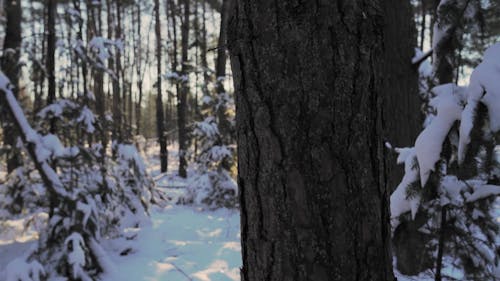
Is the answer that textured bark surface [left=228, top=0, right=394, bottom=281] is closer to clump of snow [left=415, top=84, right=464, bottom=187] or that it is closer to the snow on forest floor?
Answer: clump of snow [left=415, top=84, right=464, bottom=187]

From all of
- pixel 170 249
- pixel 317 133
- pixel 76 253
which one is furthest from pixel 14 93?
pixel 317 133

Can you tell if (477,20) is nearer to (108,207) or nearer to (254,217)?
(254,217)

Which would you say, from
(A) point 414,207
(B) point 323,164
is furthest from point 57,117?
(B) point 323,164

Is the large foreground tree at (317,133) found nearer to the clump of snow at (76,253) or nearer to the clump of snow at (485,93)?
the clump of snow at (485,93)

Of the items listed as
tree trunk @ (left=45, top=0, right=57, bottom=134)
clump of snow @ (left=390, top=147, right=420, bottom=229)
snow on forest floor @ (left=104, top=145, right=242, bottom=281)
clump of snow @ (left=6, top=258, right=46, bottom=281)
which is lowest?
snow on forest floor @ (left=104, top=145, right=242, bottom=281)

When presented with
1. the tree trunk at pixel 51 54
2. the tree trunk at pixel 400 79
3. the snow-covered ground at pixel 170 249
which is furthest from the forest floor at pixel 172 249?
the tree trunk at pixel 51 54

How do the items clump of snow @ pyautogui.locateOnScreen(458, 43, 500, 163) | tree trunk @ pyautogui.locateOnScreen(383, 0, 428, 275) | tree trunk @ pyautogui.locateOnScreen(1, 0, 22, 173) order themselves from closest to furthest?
clump of snow @ pyautogui.locateOnScreen(458, 43, 500, 163)
tree trunk @ pyautogui.locateOnScreen(383, 0, 428, 275)
tree trunk @ pyautogui.locateOnScreen(1, 0, 22, 173)

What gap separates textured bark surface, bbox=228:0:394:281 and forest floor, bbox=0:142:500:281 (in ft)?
8.88

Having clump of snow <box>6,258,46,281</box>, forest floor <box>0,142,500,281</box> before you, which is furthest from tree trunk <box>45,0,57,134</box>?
clump of snow <box>6,258,46,281</box>

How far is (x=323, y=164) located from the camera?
44.7 inches

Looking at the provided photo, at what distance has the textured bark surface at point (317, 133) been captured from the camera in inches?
44.8

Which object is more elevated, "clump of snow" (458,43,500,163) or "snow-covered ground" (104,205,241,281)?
"clump of snow" (458,43,500,163)

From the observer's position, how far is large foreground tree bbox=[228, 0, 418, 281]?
1.14 meters

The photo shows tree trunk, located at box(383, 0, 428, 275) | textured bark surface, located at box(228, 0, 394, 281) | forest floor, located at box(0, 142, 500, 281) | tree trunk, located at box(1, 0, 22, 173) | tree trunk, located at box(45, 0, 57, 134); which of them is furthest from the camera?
tree trunk, located at box(45, 0, 57, 134)
